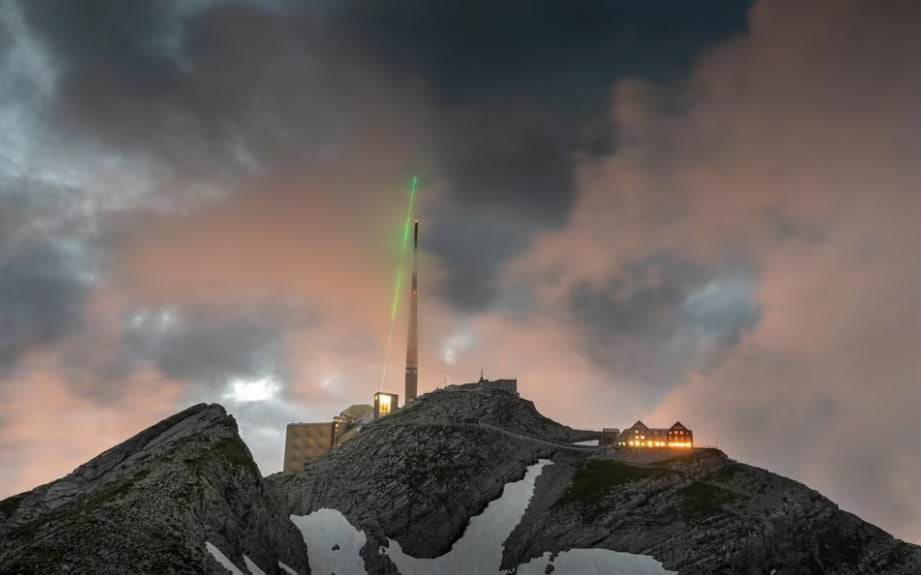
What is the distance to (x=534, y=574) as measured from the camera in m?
113

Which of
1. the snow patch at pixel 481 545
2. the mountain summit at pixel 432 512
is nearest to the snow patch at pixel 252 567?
the mountain summit at pixel 432 512

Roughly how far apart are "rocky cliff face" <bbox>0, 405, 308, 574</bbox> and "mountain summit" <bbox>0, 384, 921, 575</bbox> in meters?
0.21

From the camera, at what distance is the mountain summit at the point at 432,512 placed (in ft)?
259

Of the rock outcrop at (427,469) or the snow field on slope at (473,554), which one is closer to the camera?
the snow field on slope at (473,554)

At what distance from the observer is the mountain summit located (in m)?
78.9

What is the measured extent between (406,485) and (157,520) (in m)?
58.9

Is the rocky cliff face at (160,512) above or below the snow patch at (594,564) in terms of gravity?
above

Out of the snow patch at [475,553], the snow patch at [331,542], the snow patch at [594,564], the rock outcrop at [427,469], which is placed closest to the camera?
the snow patch at [594,564]

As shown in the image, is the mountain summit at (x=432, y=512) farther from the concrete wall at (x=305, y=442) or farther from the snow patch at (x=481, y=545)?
the concrete wall at (x=305, y=442)

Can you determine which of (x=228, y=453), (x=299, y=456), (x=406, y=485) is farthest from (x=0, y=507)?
(x=299, y=456)

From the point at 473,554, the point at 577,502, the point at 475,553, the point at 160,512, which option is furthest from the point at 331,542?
the point at 577,502

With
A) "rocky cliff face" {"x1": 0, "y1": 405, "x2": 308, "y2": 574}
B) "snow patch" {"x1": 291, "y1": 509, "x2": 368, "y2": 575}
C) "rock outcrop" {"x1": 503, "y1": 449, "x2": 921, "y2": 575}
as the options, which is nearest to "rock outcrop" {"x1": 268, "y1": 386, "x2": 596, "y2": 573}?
"snow patch" {"x1": 291, "y1": 509, "x2": 368, "y2": 575}

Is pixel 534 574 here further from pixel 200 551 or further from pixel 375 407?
pixel 375 407

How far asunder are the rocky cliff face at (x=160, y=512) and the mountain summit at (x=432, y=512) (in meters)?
0.21
